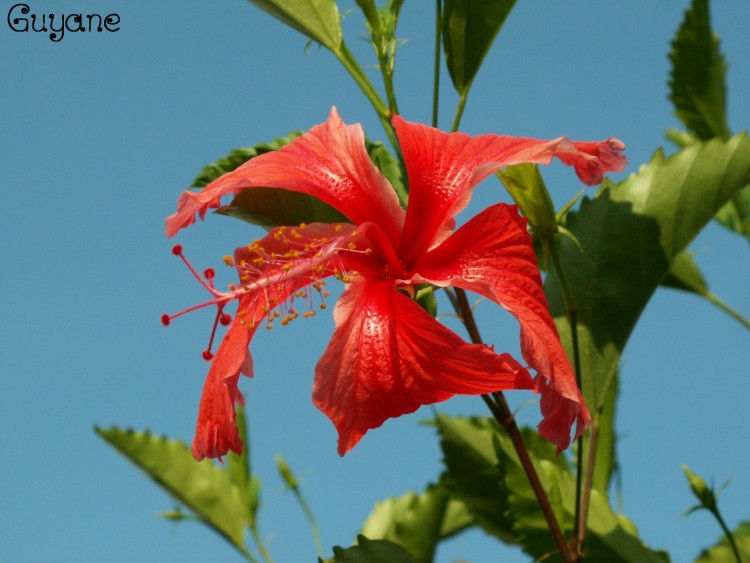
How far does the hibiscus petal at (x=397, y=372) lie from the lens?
1.10m

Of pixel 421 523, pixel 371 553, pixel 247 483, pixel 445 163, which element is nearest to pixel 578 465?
pixel 371 553

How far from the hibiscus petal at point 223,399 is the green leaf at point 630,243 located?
0.60m

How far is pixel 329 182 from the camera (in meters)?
1.28

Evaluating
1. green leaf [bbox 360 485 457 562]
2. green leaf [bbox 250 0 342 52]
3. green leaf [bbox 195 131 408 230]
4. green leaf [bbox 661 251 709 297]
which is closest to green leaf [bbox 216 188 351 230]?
green leaf [bbox 195 131 408 230]

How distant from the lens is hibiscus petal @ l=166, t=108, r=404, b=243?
126 centimetres

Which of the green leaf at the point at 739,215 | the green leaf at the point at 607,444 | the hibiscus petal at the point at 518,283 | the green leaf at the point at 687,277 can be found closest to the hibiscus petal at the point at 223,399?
the hibiscus petal at the point at 518,283

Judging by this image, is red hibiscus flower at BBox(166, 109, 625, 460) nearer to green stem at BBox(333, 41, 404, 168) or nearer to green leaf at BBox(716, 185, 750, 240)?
green stem at BBox(333, 41, 404, 168)

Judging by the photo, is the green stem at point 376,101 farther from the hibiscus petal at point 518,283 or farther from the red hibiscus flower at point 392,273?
the hibiscus petal at point 518,283

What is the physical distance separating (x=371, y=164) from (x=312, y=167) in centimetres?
8

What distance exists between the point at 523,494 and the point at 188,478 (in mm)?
1054

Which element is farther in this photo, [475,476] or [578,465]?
[475,476]

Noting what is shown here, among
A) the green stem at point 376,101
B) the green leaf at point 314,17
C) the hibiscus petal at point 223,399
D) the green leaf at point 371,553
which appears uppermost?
the green leaf at point 314,17

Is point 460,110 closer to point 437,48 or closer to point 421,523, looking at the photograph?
point 437,48

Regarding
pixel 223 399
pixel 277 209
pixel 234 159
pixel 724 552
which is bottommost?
pixel 724 552
